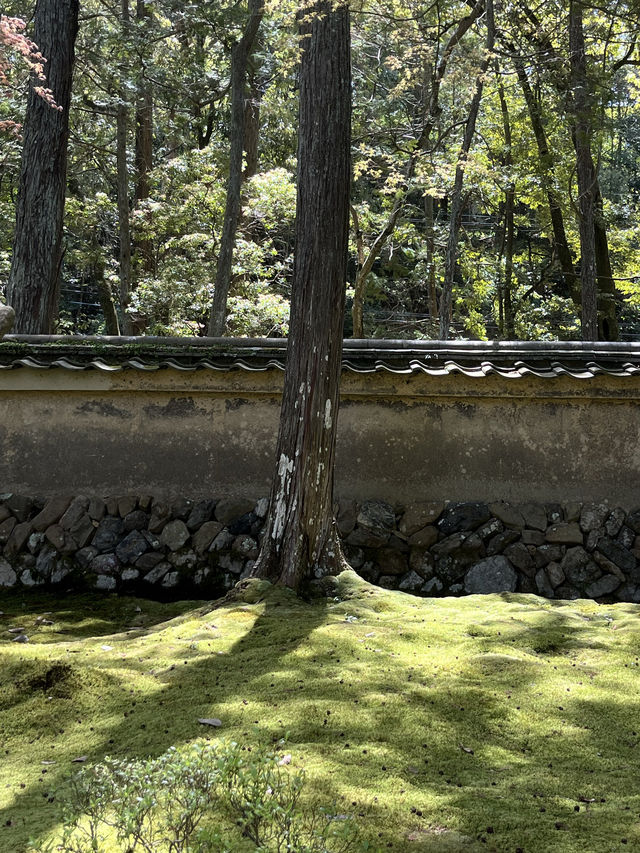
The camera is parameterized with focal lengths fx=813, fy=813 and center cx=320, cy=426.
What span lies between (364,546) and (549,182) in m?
9.50

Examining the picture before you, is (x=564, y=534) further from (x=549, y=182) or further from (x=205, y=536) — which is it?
(x=549, y=182)

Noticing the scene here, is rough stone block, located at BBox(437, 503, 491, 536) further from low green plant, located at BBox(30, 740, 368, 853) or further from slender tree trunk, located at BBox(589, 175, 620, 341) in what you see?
slender tree trunk, located at BBox(589, 175, 620, 341)

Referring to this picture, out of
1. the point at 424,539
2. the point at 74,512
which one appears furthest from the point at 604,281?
the point at 74,512

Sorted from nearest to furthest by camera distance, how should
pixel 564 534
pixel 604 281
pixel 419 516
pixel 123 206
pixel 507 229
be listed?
pixel 564 534 → pixel 419 516 → pixel 604 281 → pixel 123 206 → pixel 507 229

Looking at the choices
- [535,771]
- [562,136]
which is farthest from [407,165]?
[535,771]

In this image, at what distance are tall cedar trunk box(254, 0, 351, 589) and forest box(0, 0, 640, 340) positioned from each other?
463 cm

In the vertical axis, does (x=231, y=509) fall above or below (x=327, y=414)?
below

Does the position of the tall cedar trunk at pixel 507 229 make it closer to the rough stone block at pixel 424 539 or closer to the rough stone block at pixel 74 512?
the rough stone block at pixel 424 539

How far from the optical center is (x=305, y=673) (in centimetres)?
416

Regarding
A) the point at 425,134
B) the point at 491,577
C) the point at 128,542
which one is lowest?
the point at 491,577

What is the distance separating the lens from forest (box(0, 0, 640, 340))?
11.4 metres

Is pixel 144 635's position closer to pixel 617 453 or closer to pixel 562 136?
pixel 617 453

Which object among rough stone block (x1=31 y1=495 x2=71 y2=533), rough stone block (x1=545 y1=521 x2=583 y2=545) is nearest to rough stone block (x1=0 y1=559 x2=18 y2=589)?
rough stone block (x1=31 y1=495 x2=71 y2=533)

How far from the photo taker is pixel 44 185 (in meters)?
9.86
